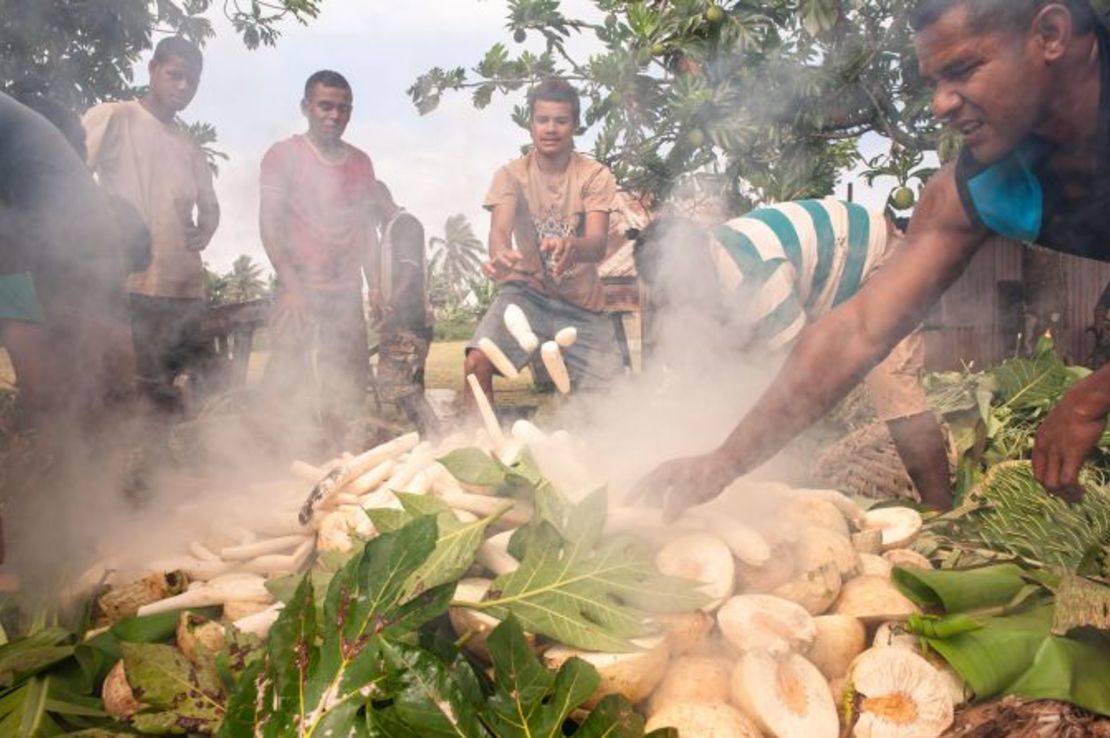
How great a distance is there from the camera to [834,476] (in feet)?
12.0

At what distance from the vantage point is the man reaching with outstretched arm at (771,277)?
3623 millimetres

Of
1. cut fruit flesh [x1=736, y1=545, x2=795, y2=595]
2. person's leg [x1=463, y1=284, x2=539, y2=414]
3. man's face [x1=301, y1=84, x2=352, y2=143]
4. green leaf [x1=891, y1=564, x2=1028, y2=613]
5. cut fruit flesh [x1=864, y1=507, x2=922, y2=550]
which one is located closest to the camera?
green leaf [x1=891, y1=564, x2=1028, y2=613]

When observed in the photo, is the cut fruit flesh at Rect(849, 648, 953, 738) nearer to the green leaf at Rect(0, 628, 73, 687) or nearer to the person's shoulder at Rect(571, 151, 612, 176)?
the green leaf at Rect(0, 628, 73, 687)

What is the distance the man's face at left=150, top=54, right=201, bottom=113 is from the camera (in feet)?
14.6

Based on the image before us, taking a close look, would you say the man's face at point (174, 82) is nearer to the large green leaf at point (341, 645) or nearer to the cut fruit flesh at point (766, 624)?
the large green leaf at point (341, 645)

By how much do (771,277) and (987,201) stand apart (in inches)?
58.7

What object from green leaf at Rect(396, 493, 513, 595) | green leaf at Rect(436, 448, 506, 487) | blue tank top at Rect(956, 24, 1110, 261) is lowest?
green leaf at Rect(396, 493, 513, 595)

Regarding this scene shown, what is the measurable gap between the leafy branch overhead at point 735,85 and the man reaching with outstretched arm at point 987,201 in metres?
3.10

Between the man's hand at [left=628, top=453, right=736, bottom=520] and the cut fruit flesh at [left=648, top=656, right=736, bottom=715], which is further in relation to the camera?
the man's hand at [left=628, top=453, right=736, bottom=520]

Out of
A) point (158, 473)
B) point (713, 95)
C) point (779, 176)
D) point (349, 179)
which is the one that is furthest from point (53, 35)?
point (779, 176)

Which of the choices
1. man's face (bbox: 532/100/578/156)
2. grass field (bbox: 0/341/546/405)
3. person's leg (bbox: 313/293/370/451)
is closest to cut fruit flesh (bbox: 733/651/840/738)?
person's leg (bbox: 313/293/370/451)

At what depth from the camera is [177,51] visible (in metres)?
4.40

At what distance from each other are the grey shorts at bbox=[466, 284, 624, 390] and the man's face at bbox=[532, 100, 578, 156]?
778 millimetres

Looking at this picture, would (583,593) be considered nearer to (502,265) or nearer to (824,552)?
(824,552)
